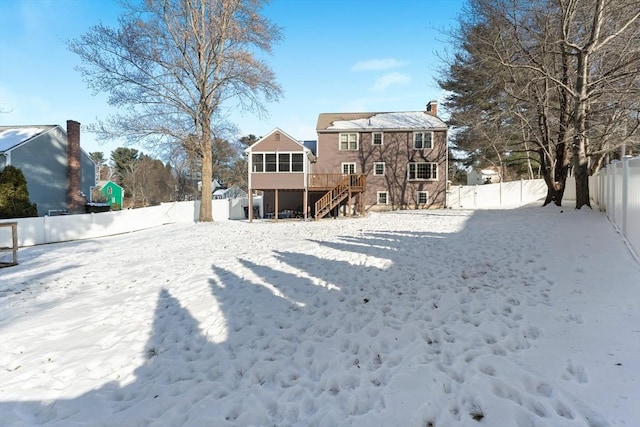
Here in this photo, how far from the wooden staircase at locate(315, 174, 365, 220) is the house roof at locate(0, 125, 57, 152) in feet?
57.9

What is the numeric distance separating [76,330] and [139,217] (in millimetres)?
16095

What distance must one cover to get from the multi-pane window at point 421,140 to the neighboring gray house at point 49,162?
76.6 ft

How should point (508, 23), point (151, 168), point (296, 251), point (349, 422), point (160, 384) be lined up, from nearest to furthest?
1. point (349, 422)
2. point (160, 384)
3. point (296, 251)
4. point (508, 23)
5. point (151, 168)

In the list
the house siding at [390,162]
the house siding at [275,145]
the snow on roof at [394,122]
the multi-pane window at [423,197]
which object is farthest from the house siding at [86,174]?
the multi-pane window at [423,197]

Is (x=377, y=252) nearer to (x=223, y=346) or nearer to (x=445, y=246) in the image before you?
(x=445, y=246)

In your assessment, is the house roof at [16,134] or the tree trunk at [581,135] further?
the house roof at [16,134]

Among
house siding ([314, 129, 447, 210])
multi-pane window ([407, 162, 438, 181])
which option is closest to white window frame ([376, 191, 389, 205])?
house siding ([314, 129, 447, 210])

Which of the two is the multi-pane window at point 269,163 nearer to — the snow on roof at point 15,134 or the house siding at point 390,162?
the house siding at point 390,162

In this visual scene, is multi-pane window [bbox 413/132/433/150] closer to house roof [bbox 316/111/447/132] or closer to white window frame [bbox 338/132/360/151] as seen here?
house roof [bbox 316/111/447/132]

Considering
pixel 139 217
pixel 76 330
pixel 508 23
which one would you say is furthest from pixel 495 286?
pixel 139 217

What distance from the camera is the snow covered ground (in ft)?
9.64

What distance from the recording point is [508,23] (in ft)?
41.9

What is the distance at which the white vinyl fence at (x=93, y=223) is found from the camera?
1387cm

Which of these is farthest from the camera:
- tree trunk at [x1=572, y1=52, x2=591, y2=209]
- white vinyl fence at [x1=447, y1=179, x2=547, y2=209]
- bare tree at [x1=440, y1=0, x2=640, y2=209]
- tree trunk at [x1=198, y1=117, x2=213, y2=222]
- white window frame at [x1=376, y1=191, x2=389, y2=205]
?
white vinyl fence at [x1=447, y1=179, x2=547, y2=209]
